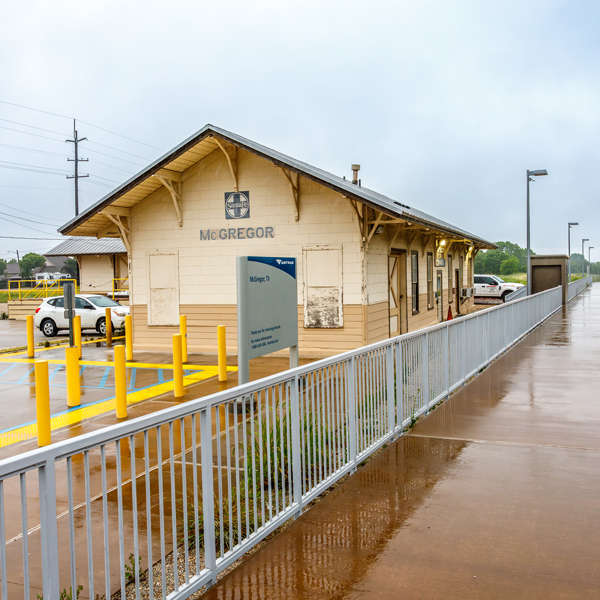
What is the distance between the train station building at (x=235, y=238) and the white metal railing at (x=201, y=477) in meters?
5.78

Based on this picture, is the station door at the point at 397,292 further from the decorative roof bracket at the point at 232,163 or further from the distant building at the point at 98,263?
the distant building at the point at 98,263

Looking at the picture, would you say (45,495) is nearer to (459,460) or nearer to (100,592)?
(100,592)

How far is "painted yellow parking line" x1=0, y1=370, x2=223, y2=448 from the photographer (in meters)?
8.30

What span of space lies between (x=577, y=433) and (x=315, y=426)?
145 inches

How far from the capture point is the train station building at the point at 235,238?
48.5 feet

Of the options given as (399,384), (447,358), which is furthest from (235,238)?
(399,384)

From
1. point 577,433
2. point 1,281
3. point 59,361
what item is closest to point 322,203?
point 59,361

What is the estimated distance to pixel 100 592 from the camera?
3.91 metres

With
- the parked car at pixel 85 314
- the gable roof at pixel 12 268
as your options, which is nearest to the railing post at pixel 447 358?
the parked car at pixel 85 314

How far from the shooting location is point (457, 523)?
4.71 meters

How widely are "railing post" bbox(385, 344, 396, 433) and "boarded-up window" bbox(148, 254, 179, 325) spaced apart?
1049 cm

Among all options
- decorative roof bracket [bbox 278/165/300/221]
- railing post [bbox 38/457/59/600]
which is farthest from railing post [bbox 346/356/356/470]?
decorative roof bracket [bbox 278/165/300/221]

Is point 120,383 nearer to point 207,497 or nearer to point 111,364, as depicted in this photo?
point 207,497

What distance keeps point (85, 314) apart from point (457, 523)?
19818 millimetres
